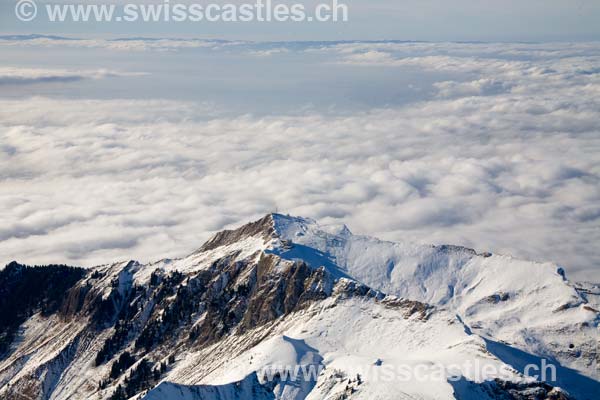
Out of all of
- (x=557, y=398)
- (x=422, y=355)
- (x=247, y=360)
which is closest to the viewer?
(x=557, y=398)

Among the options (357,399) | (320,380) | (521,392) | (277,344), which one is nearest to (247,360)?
(277,344)

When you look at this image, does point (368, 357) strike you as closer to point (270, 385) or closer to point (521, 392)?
point (270, 385)

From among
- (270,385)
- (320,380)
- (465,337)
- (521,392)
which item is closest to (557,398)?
(521,392)

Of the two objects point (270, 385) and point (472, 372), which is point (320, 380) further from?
point (472, 372)

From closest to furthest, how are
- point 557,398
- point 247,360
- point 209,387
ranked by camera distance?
point 557,398, point 209,387, point 247,360

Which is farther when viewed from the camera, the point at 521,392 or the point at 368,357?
the point at 368,357

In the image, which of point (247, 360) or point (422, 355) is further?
point (247, 360)

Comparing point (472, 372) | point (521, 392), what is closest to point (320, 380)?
point (472, 372)

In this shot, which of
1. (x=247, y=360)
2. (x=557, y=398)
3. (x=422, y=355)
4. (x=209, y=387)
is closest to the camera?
(x=557, y=398)
